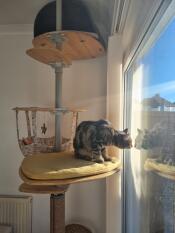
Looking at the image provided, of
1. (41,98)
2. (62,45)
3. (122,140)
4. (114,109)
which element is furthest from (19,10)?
(122,140)

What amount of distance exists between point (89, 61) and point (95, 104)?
0.36 m

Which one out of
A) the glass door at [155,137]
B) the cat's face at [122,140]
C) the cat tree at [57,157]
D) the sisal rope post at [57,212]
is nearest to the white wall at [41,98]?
the cat tree at [57,157]

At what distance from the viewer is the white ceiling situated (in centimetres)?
157

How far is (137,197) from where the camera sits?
1314 millimetres

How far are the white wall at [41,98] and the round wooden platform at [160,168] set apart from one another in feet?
3.03

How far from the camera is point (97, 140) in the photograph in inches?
46.8

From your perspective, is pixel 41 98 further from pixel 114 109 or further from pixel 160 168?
pixel 160 168

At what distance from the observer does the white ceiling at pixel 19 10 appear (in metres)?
1.57

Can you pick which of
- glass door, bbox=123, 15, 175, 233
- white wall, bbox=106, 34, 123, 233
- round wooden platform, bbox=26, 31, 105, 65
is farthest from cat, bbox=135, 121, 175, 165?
round wooden platform, bbox=26, 31, 105, 65

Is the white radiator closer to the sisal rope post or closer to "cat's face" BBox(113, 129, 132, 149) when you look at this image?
the sisal rope post

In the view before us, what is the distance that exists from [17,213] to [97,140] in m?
1.14

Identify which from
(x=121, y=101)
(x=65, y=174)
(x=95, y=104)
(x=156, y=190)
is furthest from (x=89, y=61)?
(x=156, y=190)

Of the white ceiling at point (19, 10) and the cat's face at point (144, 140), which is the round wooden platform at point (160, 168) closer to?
the cat's face at point (144, 140)

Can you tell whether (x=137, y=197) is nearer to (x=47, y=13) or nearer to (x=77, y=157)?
(x=77, y=157)
